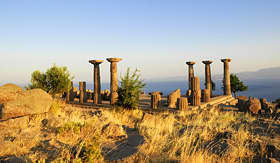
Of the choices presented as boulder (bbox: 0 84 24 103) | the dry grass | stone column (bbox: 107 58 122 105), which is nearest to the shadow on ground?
the dry grass

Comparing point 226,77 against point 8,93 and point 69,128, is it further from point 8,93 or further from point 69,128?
point 8,93

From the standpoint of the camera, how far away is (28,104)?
9.78 metres

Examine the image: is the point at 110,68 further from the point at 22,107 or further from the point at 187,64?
the point at 187,64

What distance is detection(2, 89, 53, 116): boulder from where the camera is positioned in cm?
923

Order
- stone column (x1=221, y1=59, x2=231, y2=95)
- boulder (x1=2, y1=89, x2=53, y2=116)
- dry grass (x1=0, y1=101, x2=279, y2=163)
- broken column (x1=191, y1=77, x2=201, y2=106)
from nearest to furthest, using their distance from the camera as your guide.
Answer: dry grass (x1=0, y1=101, x2=279, y2=163) → boulder (x1=2, y1=89, x2=53, y2=116) → broken column (x1=191, y1=77, x2=201, y2=106) → stone column (x1=221, y1=59, x2=231, y2=95)

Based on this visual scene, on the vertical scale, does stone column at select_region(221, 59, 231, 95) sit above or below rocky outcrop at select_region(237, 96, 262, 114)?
above

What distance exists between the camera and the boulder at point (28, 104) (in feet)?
30.3

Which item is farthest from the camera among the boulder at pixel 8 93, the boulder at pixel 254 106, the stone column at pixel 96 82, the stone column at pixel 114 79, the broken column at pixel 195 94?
the stone column at pixel 96 82

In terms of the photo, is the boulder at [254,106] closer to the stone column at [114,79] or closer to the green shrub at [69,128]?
the stone column at [114,79]

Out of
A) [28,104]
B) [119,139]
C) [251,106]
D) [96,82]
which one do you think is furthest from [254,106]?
[28,104]

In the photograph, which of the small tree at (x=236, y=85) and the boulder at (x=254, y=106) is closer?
the boulder at (x=254, y=106)

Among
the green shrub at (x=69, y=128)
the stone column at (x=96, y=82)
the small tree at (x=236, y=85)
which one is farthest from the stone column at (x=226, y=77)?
the green shrub at (x=69, y=128)

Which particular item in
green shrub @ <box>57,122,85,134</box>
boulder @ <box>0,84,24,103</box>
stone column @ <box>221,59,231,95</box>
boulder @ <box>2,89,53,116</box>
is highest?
stone column @ <box>221,59,231,95</box>

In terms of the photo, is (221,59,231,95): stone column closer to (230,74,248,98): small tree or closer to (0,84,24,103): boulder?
(230,74,248,98): small tree
